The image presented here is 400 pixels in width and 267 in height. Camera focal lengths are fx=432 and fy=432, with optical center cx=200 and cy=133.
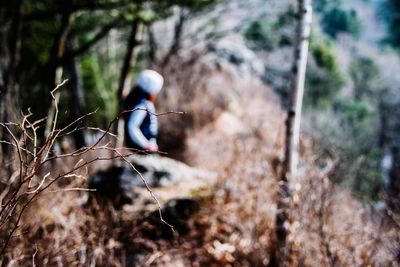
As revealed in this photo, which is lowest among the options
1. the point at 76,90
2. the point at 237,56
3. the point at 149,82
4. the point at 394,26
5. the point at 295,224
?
the point at 295,224

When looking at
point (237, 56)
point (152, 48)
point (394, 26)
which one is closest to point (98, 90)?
point (152, 48)

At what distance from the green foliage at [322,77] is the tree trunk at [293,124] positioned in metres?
19.3

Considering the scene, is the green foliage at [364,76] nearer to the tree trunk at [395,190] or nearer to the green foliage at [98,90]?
the green foliage at [98,90]

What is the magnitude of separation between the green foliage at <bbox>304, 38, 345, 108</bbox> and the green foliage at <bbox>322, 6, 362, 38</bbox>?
1121cm

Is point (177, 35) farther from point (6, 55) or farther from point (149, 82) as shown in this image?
point (149, 82)

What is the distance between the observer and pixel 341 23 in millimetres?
34969

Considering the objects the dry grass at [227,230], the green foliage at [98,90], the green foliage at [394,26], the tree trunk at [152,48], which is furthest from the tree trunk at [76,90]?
the green foliage at [394,26]

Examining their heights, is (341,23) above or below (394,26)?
above

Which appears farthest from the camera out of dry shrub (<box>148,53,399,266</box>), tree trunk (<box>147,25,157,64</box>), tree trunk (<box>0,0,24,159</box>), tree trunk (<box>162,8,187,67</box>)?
tree trunk (<box>147,25,157,64</box>)

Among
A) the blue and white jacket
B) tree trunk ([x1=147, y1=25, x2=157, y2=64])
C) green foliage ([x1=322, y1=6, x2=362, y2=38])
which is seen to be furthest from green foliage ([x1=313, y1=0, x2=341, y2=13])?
green foliage ([x1=322, y1=6, x2=362, y2=38])

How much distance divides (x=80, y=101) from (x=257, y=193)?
15.1 ft

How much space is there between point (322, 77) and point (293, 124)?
1993 centimetres

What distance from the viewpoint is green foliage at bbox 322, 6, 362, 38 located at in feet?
111

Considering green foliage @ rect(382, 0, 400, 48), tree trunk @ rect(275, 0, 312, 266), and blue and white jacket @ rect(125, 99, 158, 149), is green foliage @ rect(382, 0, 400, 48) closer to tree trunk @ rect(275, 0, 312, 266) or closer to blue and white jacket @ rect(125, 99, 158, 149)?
tree trunk @ rect(275, 0, 312, 266)
